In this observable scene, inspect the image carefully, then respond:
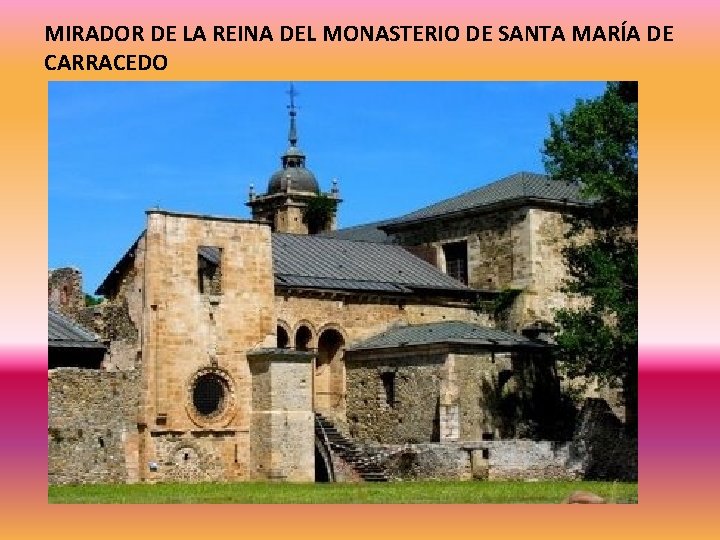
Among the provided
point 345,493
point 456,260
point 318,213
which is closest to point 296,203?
point 318,213

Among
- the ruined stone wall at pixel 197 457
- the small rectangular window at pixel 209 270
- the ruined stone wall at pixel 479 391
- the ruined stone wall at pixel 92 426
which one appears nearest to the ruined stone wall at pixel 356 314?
the small rectangular window at pixel 209 270

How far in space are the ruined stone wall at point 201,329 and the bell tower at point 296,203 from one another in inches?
1860

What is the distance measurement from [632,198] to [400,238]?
54.8 feet

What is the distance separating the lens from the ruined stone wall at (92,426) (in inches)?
1457

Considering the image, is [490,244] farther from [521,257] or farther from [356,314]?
[356,314]

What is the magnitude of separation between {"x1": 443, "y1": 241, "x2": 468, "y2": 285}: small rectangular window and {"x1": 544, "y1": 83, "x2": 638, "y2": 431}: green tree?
32.6 ft

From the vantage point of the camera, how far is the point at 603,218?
41812mm

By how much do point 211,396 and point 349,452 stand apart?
438cm

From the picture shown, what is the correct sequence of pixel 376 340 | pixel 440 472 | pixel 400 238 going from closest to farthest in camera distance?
pixel 440 472 → pixel 376 340 → pixel 400 238

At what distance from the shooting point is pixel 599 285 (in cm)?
3897

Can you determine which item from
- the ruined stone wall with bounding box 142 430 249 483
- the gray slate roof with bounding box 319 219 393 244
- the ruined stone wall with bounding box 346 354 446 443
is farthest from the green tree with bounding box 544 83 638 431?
the gray slate roof with bounding box 319 219 393 244

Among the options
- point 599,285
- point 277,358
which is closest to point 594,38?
point 599,285

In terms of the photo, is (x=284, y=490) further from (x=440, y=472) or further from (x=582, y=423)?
(x=582, y=423)

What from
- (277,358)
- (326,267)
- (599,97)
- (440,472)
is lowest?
(440,472)
